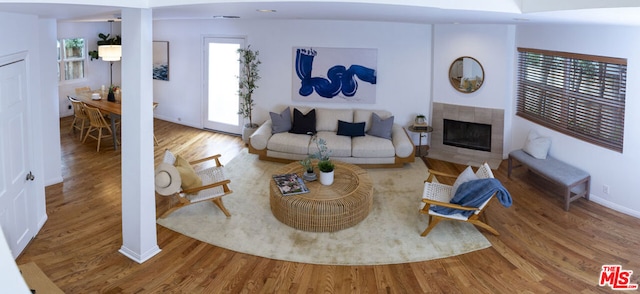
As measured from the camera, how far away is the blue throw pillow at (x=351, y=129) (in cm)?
860

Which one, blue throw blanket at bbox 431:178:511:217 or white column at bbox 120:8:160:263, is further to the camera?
blue throw blanket at bbox 431:178:511:217

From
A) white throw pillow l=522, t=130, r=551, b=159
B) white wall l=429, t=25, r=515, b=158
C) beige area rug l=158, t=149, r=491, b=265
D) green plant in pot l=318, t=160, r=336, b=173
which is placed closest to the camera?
beige area rug l=158, t=149, r=491, b=265

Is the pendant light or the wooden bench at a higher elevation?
the pendant light

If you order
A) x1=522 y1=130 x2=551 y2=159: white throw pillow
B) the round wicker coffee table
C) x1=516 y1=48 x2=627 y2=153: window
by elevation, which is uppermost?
x1=516 y1=48 x2=627 y2=153: window

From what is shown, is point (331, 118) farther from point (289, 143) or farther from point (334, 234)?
point (334, 234)

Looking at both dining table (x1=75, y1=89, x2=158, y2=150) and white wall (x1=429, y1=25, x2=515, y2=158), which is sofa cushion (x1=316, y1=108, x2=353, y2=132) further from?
dining table (x1=75, y1=89, x2=158, y2=150)

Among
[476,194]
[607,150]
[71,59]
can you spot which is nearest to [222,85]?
[71,59]

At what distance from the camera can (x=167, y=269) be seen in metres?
4.90

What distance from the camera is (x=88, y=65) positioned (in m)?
11.7

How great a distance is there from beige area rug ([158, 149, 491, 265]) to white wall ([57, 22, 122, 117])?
6579 mm

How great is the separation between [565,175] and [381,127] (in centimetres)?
300

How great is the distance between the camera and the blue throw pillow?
28.2ft

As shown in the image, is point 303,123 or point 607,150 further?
point 303,123

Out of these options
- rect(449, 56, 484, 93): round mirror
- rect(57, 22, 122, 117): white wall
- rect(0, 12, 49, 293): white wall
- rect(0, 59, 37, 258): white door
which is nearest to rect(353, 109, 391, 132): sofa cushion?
rect(449, 56, 484, 93): round mirror
